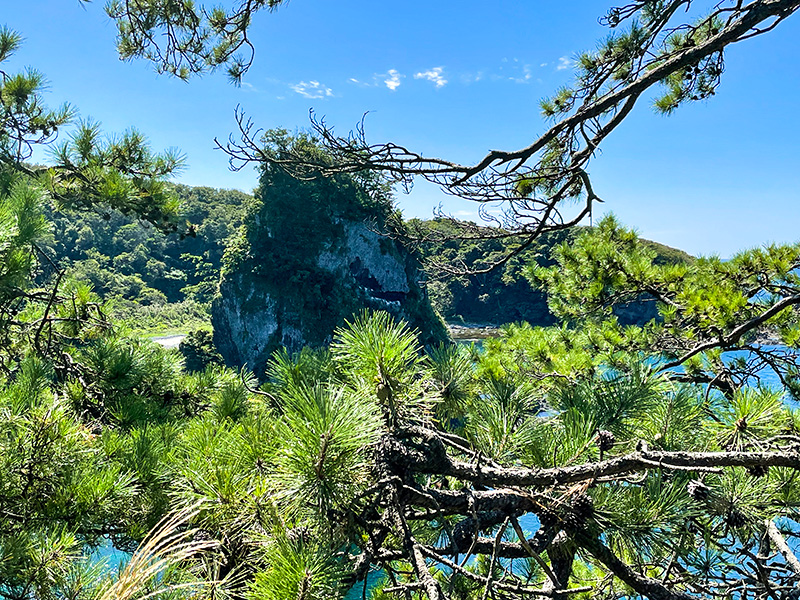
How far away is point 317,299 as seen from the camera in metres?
27.7

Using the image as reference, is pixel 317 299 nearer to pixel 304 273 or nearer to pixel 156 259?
pixel 304 273

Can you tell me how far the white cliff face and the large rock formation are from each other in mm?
65

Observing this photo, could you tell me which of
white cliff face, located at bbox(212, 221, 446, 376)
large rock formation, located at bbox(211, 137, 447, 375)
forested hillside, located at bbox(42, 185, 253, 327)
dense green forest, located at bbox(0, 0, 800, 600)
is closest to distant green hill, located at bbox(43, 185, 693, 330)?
forested hillside, located at bbox(42, 185, 253, 327)

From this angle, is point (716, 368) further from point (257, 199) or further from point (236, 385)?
point (257, 199)

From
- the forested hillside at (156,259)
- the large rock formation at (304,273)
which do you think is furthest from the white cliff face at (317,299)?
the forested hillside at (156,259)

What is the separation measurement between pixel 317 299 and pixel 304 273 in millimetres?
1928

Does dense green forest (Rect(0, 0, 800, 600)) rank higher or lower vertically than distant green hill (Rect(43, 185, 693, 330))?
lower

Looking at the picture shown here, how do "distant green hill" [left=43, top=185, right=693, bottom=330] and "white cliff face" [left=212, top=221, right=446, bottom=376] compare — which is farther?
"distant green hill" [left=43, top=185, right=693, bottom=330]

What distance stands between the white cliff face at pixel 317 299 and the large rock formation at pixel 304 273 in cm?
6

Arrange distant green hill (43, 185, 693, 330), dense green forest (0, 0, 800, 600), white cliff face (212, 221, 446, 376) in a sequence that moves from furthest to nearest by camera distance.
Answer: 1. distant green hill (43, 185, 693, 330)
2. white cliff face (212, 221, 446, 376)
3. dense green forest (0, 0, 800, 600)

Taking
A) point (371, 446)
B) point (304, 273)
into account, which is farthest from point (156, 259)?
point (371, 446)

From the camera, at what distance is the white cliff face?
27.0 meters

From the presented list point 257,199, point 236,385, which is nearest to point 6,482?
point 236,385

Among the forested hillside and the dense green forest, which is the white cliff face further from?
the dense green forest
